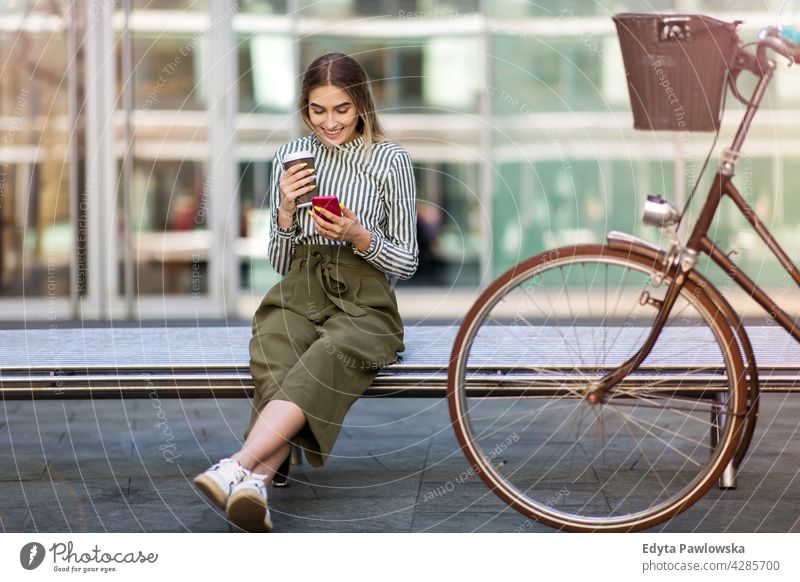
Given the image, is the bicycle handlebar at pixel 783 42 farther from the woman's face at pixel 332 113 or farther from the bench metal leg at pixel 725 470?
the woman's face at pixel 332 113

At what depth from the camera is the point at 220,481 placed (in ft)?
9.42

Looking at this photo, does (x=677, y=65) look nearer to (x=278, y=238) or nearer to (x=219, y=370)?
(x=278, y=238)

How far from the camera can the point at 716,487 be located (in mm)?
3633

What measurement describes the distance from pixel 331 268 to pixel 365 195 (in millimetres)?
259

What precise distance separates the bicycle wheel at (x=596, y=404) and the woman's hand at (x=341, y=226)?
457 millimetres

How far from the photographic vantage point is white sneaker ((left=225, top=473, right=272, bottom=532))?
286 centimetres

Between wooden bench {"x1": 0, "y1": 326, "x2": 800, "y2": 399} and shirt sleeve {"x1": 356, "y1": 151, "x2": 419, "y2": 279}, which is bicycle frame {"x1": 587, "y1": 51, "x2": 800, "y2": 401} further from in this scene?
shirt sleeve {"x1": 356, "y1": 151, "x2": 419, "y2": 279}

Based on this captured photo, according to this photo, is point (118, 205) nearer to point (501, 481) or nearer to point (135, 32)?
point (135, 32)

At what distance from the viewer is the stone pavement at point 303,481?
325cm

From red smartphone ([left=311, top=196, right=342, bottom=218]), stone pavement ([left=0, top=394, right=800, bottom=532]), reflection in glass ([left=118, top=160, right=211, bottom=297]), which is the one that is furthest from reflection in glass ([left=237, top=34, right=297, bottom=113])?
red smartphone ([left=311, top=196, right=342, bottom=218])

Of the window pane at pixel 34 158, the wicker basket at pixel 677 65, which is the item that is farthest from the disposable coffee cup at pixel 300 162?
the window pane at pixel 34 158

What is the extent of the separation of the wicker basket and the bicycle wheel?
0.43m

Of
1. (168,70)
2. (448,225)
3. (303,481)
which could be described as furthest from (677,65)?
(168,70)
